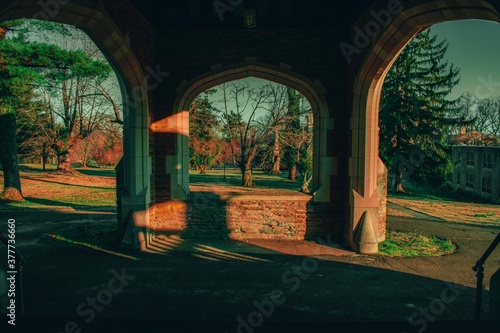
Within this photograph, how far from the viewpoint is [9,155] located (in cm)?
1622

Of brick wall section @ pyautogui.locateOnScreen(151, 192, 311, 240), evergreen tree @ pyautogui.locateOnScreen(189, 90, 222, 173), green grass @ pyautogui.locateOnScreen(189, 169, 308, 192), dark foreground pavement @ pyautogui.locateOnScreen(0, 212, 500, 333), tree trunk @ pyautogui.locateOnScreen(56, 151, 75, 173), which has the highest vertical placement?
evergreen tree @ pyautogui.locateOnScreen(189, 90, 222, 173)

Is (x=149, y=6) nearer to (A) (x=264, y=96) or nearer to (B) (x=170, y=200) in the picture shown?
(B) (x=170, y=200)

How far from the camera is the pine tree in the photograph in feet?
79.4

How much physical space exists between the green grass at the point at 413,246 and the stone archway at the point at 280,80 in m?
1.95

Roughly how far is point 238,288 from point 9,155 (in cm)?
1525

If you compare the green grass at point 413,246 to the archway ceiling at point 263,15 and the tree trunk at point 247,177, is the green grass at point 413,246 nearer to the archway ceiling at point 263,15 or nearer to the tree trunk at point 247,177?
the archway ceiling at point 263,15

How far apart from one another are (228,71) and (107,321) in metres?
7.12

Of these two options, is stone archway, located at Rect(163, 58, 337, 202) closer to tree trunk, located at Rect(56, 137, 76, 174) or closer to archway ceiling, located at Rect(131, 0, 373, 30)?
archway ceiling, located at Rect(131, 0, 373, 30)

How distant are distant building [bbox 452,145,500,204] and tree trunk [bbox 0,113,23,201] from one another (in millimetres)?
30159

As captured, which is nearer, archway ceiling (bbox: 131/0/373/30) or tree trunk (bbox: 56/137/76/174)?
archway ceiling (bbox: 131/0/373/30)

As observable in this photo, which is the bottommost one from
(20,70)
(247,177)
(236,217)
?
(236,217)

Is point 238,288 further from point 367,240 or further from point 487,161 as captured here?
point 487,161

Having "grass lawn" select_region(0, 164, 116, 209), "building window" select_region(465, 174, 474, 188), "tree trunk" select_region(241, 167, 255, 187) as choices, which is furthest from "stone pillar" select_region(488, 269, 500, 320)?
"building window" select_region(465, 174, 474, 188)

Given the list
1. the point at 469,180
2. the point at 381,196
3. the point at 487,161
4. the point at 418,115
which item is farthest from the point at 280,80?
the point at 469,180
